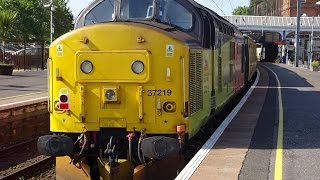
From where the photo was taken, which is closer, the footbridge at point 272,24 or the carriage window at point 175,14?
the carriage window at point 175,14

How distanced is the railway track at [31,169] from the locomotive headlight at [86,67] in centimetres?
347

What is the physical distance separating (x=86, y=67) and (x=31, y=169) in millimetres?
4218

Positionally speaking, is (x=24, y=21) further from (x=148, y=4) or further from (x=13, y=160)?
(x=148, y=4)

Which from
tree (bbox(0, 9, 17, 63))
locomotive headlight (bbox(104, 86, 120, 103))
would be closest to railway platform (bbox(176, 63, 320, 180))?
locomotive headlight (bbox(104, 86, 120, 103))

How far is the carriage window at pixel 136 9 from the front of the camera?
963 cm

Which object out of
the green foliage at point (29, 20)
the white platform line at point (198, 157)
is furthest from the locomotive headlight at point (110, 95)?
the green foliage at point (29, 20)

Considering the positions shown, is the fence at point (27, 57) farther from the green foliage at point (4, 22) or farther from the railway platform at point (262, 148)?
the railway platform at point (262, 148)

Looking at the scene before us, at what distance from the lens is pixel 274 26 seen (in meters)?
88.2

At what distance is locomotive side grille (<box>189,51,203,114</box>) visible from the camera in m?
8.77

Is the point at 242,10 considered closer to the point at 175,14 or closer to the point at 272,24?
the point at 272,24

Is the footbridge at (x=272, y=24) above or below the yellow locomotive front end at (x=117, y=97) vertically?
above

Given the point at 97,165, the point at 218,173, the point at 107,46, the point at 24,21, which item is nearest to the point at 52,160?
the point at 97,165

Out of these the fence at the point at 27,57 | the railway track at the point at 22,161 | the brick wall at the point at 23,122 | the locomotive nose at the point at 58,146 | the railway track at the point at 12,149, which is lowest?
the railway track at the point at 22,161

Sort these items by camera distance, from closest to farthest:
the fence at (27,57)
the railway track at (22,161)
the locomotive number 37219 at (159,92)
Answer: the locomotive number 37219 at (159,92)
the railway track at (22,161)
the fence at (27,57)
